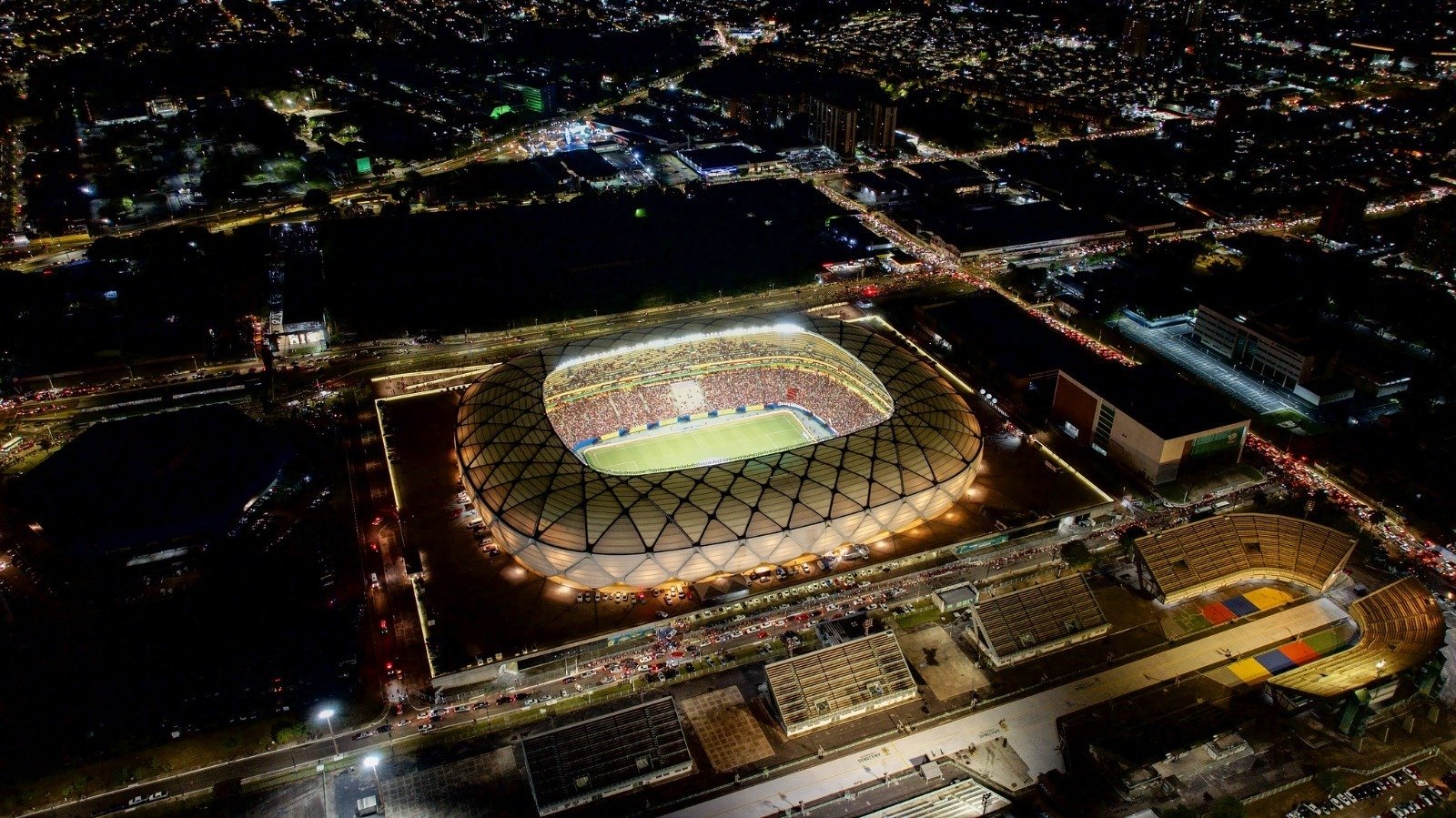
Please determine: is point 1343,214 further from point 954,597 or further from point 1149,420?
point 954,597

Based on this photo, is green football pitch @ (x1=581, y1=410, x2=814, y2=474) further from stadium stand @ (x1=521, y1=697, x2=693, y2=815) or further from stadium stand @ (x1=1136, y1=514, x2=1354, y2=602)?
stadium stand @ (x1=1136, y1=514, x2=1354, y2=602)

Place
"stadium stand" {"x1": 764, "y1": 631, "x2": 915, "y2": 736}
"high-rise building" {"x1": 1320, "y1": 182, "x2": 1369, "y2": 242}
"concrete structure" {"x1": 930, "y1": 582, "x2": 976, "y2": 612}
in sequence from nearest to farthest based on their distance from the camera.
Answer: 1. "stadium stand" {"x1": 764, "y1": 631, "x2": 915, "y2": 736}
2. "concrete structure" {"x1": 930, "y1": 582, "x2": 976, "y2": 612}
3. "high-rise building" {"x1": 1320, "y1": 182, "x2": 1369, "y2": 242}

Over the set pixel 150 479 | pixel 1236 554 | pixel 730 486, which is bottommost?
pixel 1236 554

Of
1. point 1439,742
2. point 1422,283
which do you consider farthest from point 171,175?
point 1422,283

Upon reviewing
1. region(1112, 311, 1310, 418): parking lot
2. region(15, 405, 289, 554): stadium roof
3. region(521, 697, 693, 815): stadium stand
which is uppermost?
region(15, 405, 289, 554): stadium roof

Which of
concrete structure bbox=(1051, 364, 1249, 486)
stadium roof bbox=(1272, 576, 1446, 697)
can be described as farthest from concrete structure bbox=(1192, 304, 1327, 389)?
stadium roof bbox=(1272, 576, 1446, 697)

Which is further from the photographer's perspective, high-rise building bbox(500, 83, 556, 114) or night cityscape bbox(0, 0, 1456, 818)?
high-rise building bbox(500, 83, 556, 114)

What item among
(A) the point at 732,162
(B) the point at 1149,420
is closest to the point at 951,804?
(B) the point at 1149,420
